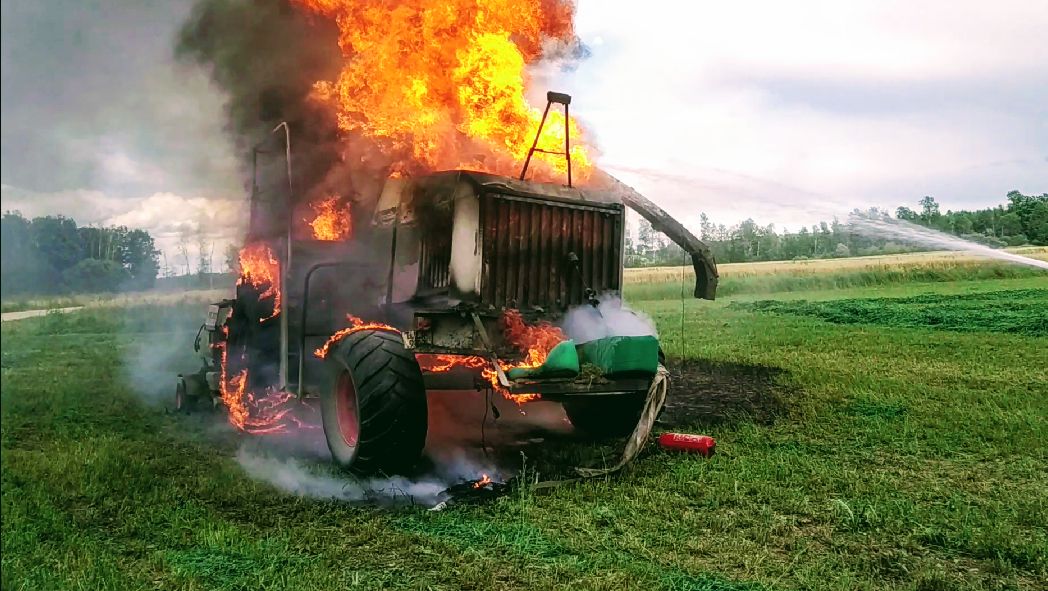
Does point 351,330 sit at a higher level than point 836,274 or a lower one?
lower

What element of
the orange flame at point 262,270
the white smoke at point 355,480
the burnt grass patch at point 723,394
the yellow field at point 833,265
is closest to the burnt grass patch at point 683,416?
the burnt grass patch at point 723,394

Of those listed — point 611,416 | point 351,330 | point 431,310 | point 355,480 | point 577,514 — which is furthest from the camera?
point 611,416

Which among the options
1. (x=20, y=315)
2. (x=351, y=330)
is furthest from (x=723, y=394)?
(x=20, y=315)

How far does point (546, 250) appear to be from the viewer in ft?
26.7

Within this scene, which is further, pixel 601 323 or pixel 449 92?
pixel 449 92

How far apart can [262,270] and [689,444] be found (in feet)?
20.8

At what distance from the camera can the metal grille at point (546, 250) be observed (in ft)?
25.3

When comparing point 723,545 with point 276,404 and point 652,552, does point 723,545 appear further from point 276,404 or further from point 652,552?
point 276,404

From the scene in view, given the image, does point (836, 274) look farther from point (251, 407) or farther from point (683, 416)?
point (251, 407)

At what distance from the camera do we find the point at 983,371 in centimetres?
→ 1238

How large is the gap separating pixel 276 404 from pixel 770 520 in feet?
22.2

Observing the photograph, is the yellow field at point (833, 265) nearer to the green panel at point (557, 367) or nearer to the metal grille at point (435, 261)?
the metal grille at point (435, 261)

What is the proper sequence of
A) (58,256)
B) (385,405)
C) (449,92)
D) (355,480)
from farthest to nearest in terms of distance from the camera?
(449,92) < (355,480) < (385,405) < (58,256)

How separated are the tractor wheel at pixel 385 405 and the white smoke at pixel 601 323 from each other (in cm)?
203
